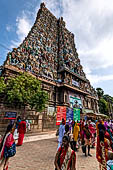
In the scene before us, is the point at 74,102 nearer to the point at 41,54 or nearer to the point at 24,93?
the point at 41,54

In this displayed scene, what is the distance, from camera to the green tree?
10984mm

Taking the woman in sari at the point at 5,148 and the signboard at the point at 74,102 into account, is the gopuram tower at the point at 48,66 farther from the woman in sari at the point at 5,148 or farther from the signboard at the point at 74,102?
the woman in sari at the point at 5,148

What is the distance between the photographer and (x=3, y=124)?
9445 millimetres

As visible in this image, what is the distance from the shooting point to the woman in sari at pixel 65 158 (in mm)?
1987

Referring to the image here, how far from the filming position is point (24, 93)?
1149 centimetres

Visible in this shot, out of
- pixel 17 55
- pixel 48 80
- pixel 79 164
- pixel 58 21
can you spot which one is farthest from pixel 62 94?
pixel 58 21

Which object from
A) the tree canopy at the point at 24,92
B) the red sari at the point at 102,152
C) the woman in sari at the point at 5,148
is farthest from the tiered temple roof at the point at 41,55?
the red sari at the point at 102,152

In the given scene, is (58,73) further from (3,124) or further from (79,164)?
(79,164)

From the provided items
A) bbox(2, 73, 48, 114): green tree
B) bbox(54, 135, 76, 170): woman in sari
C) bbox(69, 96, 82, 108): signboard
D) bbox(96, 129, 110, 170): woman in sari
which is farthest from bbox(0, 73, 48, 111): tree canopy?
bbox(69, 96, 82, 108): signboard

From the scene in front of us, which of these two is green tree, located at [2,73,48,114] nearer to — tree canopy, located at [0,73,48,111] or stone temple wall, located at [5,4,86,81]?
tree canopy, located at [0,73,48,111]

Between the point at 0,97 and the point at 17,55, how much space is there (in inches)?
329

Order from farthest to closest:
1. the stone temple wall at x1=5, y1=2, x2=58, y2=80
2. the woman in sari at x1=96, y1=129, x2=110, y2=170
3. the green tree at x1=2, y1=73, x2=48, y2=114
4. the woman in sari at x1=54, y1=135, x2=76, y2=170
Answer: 1. the stone temple wall at x1=5, y1=2, x2=58, y2=80
2. the green tree at x1=2, y1=73, x2=48, y2=114
3. the woman in sari at x1=96, y1=129, x2=110, y2=170
4. the woman in sari at x1=54, y1=135, x2=76, y2=170

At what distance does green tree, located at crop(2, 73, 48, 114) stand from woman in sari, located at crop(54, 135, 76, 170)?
31.8ft

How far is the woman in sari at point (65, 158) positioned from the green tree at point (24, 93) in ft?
31.8
